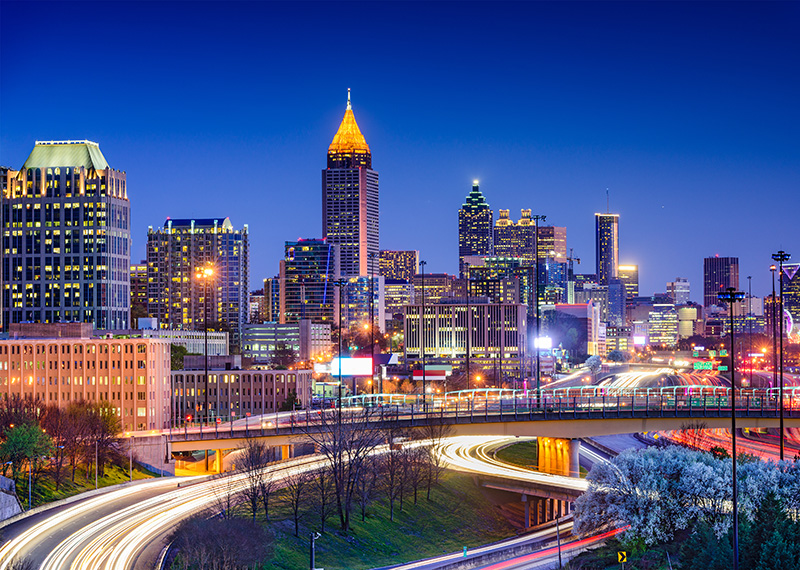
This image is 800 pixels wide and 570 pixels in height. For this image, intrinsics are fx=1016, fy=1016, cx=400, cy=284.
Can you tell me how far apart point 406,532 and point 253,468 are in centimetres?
1424

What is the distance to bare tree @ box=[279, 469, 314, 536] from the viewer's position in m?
67.0

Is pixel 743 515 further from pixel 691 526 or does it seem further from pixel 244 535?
pixel 244 535

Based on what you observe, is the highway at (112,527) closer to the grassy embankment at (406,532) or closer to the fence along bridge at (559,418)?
the grassy embankment at (406,532)

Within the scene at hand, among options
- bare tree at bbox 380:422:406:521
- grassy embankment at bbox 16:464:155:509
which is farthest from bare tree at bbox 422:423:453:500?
grassy embankment at bbox 16:464:155:509

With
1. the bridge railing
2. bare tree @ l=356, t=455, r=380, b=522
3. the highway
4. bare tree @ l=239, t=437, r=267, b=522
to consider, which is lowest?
bare tree @ l=356, t=455, r=380, b=522

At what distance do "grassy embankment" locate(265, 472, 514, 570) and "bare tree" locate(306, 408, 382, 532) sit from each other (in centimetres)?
171

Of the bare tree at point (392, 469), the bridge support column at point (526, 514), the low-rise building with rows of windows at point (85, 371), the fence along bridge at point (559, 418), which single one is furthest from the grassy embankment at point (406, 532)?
the low-rise building with rows of windows at point (85, 371)

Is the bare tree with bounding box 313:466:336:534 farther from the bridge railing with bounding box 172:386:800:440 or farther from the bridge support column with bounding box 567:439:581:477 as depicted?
the bridge support column with bounding box 567:439:581:477

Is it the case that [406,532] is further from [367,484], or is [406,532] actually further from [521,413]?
[521,413]

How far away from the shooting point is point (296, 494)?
6888 centimetres

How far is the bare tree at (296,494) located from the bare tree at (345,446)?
2.21m

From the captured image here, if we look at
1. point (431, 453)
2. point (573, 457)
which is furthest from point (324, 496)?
point (573, 457)

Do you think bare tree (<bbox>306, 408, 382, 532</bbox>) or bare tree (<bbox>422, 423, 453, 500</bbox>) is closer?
bare tree (<bbox>306, 408, 382, 532</bbox>)

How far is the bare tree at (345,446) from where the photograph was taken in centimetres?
7281
